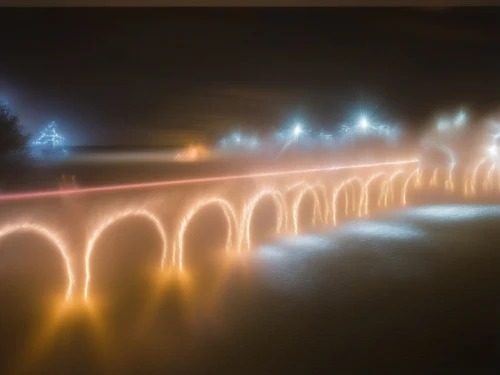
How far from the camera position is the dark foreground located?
12.0 ft

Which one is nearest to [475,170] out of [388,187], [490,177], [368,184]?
[490,177]

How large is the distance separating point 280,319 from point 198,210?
7.19 meters

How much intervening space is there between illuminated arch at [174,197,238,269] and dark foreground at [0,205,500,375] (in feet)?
2.16

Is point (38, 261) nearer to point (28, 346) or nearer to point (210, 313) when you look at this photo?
point (28, 346)

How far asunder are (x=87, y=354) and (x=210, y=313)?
132 centimetres

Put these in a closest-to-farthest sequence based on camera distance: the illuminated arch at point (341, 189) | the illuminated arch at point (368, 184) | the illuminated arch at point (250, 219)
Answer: the illuminated arch at point (250, 219), the illuminated arch at point (341, 189), the illuminated arch at point (368, 184)

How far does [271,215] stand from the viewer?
36.5ft

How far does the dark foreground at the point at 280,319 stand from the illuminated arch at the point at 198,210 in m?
0.66

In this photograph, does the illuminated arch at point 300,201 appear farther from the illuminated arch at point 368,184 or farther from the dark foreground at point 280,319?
the dark foreground at point 280,319

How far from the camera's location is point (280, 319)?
449cm

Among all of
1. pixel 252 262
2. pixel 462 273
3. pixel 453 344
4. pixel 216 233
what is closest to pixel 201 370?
pixel 453 344

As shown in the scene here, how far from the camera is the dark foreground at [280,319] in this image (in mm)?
3656

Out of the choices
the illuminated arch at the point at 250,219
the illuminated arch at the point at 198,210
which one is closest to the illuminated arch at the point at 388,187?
the illuminated arch at the point at 250,219

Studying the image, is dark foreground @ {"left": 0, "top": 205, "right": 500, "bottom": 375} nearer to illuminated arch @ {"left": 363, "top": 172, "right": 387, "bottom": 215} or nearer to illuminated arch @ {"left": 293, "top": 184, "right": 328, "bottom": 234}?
illuminated arch @ {"left": 293, "top": 184, "right": 328, "bottom": 234}
